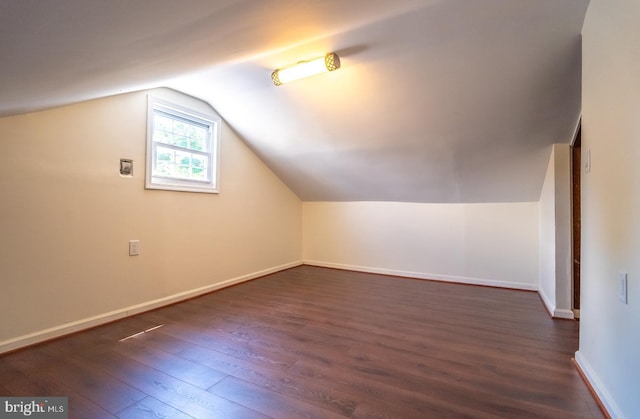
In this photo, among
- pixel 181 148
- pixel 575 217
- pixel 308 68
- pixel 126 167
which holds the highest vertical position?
pixel 308 68

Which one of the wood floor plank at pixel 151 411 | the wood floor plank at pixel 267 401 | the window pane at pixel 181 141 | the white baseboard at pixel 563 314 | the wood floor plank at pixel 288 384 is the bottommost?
the wood floor plank at pixel 151 411

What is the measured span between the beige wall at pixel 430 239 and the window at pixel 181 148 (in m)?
2.15

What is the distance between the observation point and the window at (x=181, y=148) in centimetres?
299

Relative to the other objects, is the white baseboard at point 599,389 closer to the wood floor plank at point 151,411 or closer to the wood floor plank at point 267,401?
the wood floor plank at point 267,401

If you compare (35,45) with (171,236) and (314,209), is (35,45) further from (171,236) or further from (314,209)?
(314,209)

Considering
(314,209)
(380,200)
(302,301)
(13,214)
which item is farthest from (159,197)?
(380,200)

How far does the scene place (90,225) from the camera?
8.11ft

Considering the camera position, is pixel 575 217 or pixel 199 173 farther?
pixel 199 173

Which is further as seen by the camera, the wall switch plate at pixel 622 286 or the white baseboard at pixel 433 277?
the white baseboard at pixel 433 277

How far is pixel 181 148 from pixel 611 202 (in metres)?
3.61

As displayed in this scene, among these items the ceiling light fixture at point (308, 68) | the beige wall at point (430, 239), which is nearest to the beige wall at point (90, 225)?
the ceiling light fixture at point (308, 68)

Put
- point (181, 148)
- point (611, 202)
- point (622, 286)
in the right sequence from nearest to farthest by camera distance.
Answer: point (622, 286)
point (611, 202)
point (181, 148)

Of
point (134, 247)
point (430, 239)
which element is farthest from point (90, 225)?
point (430, 239)

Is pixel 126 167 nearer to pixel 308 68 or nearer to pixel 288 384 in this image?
pixel 308 68
